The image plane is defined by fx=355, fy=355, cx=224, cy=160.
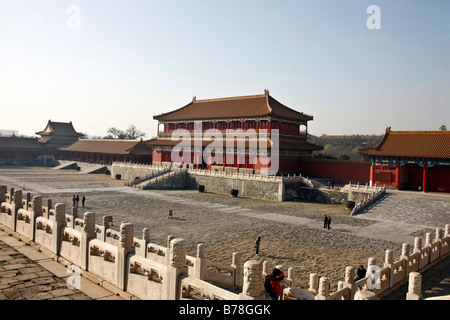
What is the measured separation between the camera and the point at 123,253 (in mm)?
9688

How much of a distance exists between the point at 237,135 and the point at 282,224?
21266mm

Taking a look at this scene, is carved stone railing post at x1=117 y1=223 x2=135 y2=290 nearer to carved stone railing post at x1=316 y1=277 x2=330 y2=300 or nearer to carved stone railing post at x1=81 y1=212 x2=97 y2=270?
carved stone railing post at x1=81 y1=212 x2=97 y2=270

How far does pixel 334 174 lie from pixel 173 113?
26.2 meters

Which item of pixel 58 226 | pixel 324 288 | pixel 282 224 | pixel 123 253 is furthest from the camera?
pixel 282 224

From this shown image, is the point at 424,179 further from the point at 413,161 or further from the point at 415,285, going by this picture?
the point at 415,285

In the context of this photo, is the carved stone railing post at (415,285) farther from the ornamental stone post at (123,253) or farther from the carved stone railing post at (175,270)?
the ornamental stone post at (123,253)

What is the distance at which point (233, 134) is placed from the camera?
144 feet

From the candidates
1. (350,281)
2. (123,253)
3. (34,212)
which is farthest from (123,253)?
(34,212)

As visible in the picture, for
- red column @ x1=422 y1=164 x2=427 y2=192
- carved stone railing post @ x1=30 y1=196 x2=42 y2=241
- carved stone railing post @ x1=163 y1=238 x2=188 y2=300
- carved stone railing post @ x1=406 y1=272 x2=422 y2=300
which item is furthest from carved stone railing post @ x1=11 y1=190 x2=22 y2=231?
red column @ x1=422 y1=164 x2=427 y2=192

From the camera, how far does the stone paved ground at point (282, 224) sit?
55.2 ft

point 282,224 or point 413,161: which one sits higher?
point 413,161

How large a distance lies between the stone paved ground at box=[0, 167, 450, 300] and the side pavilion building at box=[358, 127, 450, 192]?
3069mm
